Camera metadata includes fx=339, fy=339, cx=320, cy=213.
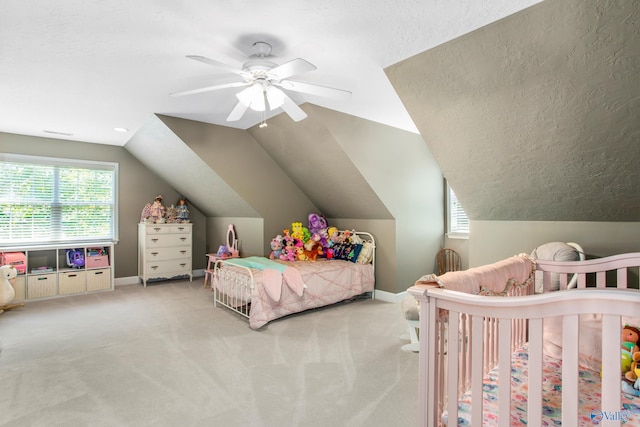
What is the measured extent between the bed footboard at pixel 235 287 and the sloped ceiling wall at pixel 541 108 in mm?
2268

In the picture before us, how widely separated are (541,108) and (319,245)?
3168 mm

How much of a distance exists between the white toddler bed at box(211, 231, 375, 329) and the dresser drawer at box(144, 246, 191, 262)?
1721 millimetres

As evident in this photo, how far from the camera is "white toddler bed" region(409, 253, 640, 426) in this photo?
0.93 meters

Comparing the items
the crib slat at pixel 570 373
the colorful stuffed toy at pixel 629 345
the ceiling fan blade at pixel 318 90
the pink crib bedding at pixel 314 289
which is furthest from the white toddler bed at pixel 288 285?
the crib slat at pixel 570 373

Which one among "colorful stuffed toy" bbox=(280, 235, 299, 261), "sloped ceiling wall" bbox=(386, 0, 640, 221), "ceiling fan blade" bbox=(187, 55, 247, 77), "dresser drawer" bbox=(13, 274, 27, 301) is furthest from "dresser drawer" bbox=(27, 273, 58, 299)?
"sloped ceiling wall" bbox=(386, 0, 640, 221)

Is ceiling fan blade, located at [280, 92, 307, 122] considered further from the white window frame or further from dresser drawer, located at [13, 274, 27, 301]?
dresser drawer, located at [13, 274, 27, 301]

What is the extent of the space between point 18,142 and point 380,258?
5.19 metres

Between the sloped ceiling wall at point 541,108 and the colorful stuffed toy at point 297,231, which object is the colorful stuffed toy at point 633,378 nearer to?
the sloped ceiling wall at point 541,108

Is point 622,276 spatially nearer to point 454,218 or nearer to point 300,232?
point 454,218

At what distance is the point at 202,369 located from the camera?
2561mm

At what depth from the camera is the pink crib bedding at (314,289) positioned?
11.2ft

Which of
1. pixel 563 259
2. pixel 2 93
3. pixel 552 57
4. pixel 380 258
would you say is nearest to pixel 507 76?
pixel 552 57

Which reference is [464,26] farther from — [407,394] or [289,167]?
[289,167]

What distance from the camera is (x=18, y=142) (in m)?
4.64
